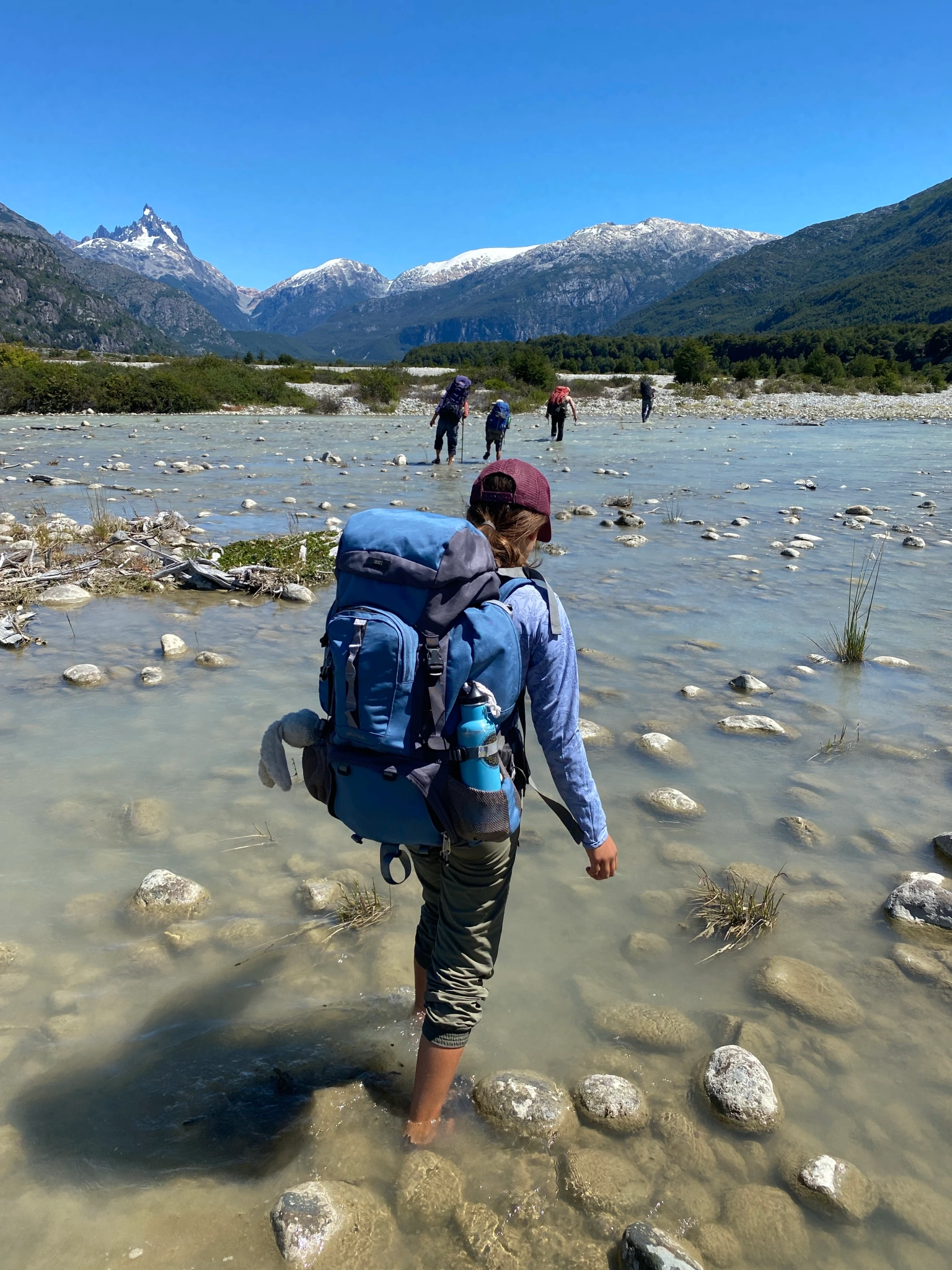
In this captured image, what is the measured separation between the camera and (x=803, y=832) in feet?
13.8

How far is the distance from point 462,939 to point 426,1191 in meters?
0.74

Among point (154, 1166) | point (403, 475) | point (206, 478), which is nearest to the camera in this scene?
point (154, 1166)

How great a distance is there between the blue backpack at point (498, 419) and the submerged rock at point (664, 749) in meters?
16.0

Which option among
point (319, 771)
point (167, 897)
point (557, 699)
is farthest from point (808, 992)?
point (167, 897)

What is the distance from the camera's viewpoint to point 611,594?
8.88 m

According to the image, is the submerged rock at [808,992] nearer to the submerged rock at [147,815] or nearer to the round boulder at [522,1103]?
the round boulder at [522,1103]

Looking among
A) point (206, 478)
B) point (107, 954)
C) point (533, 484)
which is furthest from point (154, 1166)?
point (206, 478)

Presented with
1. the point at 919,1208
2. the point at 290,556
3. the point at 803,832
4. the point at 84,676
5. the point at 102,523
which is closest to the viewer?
the point at 919,1208

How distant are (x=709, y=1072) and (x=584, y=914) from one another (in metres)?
1.01

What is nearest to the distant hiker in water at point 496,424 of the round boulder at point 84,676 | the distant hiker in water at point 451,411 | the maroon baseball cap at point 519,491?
the distant hiker in water at point 451,411

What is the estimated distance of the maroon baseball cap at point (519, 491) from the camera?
245 cm

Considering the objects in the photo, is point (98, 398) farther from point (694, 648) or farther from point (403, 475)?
point (694, 648)

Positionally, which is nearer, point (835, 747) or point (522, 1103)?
point (522, 1103)

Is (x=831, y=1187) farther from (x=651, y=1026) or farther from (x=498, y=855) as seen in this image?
(x=498, y=855)
